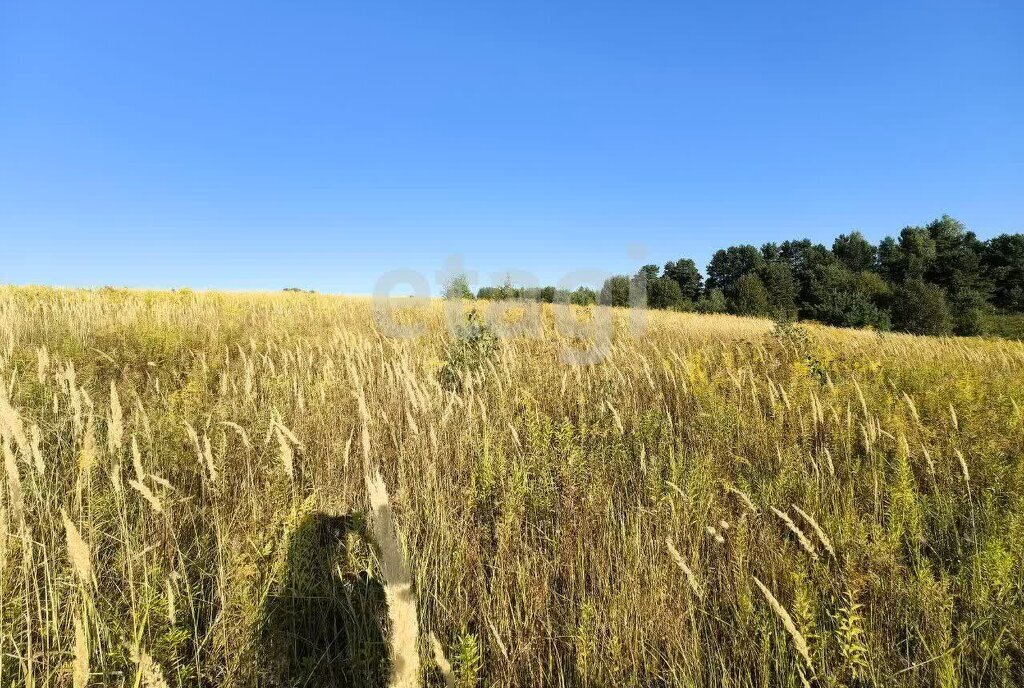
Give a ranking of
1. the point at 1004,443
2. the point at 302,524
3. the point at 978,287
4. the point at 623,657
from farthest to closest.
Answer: the point at 978,287, the point at 1004,443, the point at 302,524, the point at 623,657

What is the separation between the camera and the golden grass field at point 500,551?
1248 mm

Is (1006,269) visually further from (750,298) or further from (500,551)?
(500,551)

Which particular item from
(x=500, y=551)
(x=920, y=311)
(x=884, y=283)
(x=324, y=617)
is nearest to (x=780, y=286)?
(x=884, y=283)

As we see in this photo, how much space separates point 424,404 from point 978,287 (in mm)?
66208

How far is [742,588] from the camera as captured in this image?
1497mm

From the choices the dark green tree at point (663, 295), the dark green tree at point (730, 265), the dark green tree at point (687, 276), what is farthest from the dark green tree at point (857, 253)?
the dark green tree at point (663, 295)

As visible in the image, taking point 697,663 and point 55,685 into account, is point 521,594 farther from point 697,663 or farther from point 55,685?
point 55,685

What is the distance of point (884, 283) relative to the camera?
169ft

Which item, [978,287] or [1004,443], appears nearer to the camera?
[1004,443]

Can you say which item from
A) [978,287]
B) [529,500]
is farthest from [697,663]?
[978,287]

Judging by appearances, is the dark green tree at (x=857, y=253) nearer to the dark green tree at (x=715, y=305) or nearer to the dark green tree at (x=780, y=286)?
the dark green tree at (x=780, y=286)

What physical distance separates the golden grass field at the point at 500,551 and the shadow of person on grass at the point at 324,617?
0.01 metres

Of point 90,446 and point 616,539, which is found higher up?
point 90,446

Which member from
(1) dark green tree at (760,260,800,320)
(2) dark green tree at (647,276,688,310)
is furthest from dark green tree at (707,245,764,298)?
(2) dark green tree at (647,276,688,310)
